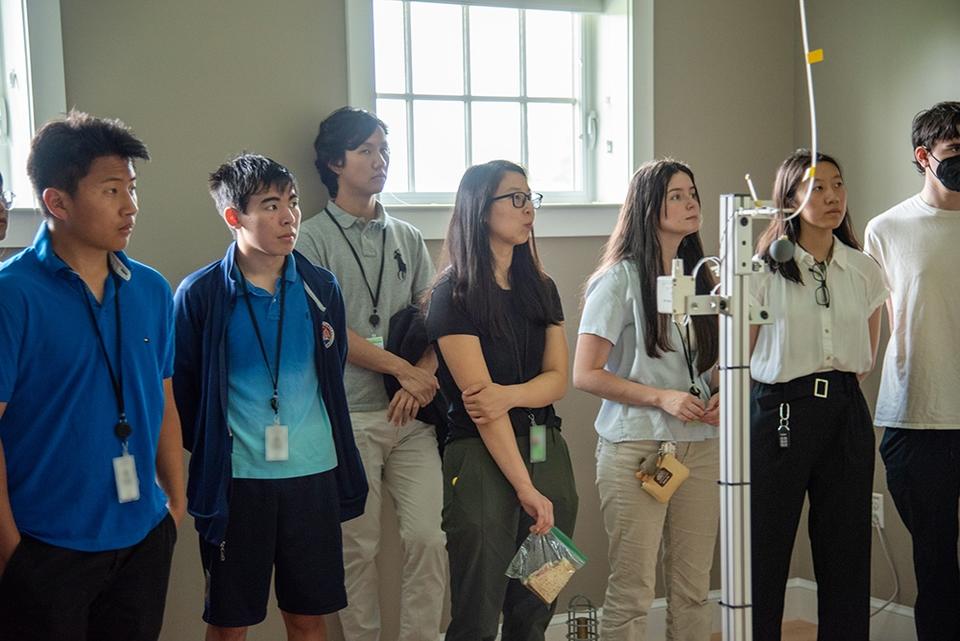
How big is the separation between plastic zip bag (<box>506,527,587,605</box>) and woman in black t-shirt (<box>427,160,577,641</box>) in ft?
0.11

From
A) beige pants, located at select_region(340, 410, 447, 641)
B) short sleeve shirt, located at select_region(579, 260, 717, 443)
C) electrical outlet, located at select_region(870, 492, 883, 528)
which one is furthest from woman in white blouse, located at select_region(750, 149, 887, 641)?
beige pants, located at select_region(340, 410, 447, 641)

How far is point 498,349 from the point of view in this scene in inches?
99.3

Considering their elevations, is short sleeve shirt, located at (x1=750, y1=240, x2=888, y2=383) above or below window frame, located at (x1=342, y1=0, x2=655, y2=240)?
below

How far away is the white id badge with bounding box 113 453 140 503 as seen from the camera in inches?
75.6

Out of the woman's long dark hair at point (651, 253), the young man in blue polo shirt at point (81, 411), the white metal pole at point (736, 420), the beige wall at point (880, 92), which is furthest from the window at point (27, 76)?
the beige wall at point (880, 92)

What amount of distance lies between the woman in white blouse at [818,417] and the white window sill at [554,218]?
2.49 feet

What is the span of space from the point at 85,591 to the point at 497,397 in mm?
998

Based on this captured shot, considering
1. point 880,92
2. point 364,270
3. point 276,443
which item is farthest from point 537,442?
point 880,92

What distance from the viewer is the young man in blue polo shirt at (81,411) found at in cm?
184

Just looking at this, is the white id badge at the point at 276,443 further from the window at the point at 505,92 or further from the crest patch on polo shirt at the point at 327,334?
the window at the point at 505,92

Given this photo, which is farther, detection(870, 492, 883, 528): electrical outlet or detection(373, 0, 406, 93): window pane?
detection(870, 492, 883, 528): electrical outlet

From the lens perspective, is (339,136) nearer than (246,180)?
No

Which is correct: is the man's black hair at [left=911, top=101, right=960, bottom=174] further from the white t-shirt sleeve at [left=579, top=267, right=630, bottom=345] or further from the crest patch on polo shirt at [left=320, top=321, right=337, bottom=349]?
the crest patch on polo shirt at [left=320, top=321, right=337, bottom=349]

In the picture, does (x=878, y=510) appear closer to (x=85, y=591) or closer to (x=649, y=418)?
(x=649, y=418)
